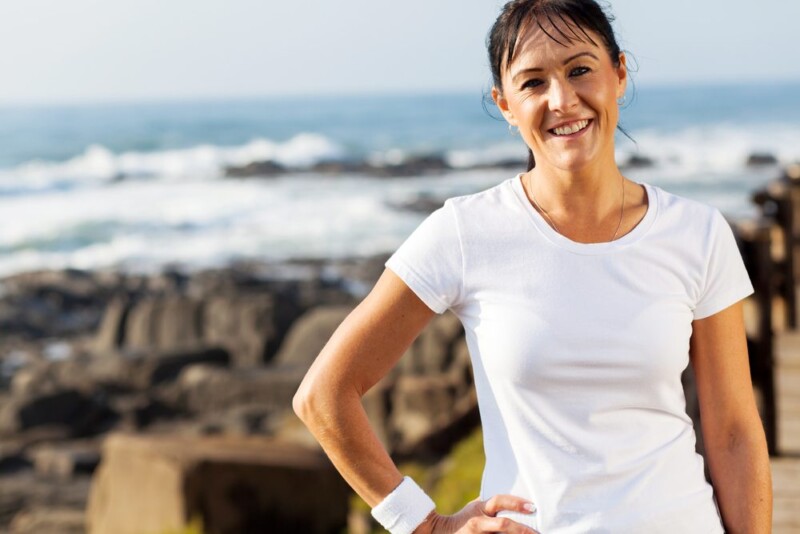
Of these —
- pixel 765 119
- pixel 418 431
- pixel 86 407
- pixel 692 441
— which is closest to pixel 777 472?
pixel 692 441

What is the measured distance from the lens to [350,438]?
209 centimetres

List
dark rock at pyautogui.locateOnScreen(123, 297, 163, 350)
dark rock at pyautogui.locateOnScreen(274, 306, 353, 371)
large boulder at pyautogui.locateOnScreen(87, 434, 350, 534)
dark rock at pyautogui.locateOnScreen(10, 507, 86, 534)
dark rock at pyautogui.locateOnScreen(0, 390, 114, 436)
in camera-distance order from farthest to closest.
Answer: dark rock at pyautogui.locateOnScreen(123, 297, 163, 350)
dark rock at pyautogui.locateOnScreen(274, 306, 353, 371)
dark rock at pyautogui.locateOnScreen(0, 390, 114, 436)
dark rock at pyautogui.locateOnScreen(10, 507, 86, 534)
large boulder at pyautogui.locateOnScreen(87, 434, 350, 534)

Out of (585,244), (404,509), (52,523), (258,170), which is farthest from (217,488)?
(258,170)

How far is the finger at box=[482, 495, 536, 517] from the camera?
201cm

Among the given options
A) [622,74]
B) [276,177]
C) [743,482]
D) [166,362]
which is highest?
[276,177]

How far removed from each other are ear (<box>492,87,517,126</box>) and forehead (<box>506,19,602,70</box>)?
11cm

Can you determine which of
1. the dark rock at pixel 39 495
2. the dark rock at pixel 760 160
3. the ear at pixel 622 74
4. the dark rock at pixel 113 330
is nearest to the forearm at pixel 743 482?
the ear at pixel 622 74

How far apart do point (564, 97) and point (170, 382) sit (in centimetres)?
1392

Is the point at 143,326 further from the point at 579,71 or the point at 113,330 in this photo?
the point at 579,71

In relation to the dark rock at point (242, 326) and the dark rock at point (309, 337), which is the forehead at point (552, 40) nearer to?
the dark rock at point (309, 337)

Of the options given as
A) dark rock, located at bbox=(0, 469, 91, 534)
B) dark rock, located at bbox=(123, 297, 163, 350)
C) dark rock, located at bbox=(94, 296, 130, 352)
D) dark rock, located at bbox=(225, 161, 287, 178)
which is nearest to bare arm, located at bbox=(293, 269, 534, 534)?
dark rock, located at bbox=(0, 469, 91, 534)

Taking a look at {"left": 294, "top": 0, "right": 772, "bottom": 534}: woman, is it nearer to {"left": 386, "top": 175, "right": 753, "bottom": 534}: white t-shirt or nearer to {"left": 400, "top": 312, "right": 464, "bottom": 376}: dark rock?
{"left": 386, "top": 175, "right": 753, "bottom": 534}: white t-shirt

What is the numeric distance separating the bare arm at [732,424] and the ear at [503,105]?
46cm

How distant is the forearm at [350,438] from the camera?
6.82 feet
